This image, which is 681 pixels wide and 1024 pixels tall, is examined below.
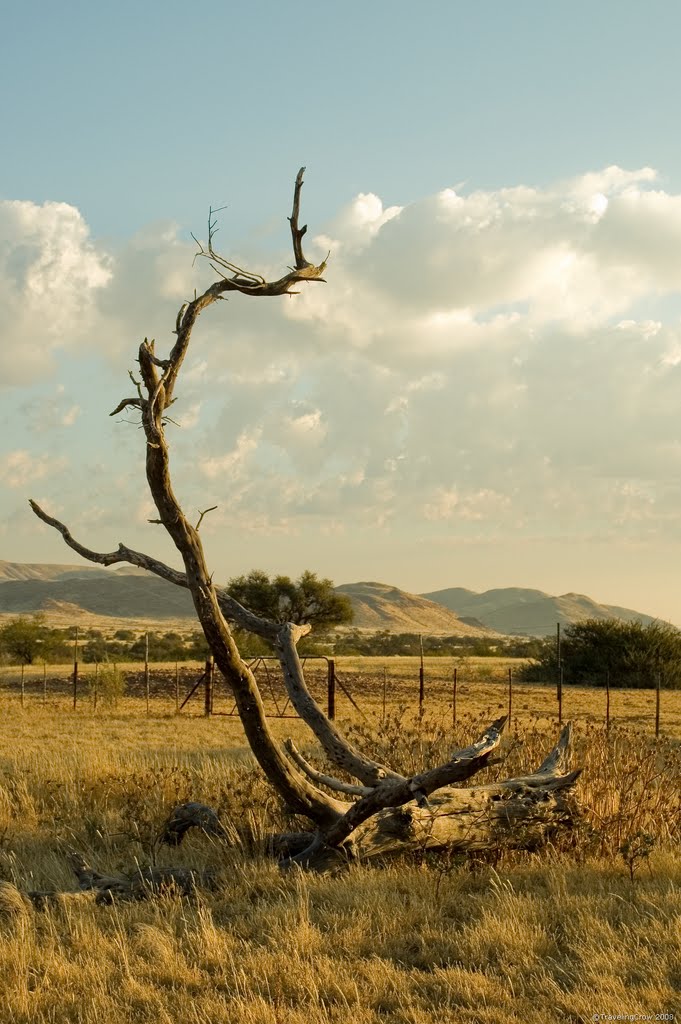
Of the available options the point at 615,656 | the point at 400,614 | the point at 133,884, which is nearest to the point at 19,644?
the point at 615,656

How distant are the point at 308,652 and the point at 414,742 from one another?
42.8 meters

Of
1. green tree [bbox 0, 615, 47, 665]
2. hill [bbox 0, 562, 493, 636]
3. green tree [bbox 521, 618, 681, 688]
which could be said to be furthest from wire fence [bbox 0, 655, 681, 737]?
hill [bbox 0, 562, 493, 636]

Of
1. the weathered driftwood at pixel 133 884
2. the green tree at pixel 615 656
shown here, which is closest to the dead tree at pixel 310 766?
the weathered driftwood at pixel 133 884

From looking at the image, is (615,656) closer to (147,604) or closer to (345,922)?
(345,922)

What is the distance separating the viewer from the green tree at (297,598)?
5272 cm

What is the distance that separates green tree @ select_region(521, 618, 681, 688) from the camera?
124 feet

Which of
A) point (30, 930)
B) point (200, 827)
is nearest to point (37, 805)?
point (200, 827)

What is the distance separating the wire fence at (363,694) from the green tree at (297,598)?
10394mm

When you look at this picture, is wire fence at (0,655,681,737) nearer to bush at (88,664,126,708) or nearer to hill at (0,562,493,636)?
bush at (88,664,126,708)

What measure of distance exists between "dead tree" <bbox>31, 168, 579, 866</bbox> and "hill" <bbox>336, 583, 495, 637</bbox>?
137288 millimetres

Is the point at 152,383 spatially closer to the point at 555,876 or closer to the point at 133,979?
the point at 133,979

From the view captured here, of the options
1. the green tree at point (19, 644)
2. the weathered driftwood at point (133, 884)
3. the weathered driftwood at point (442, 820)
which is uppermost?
the weathered driftwood at point (442, 820)

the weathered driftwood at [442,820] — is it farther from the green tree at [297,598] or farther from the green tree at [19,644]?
the green tree at [297,598]

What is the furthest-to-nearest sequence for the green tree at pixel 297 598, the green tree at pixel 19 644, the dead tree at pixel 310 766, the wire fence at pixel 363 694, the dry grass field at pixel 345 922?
1. the green tree at pixel 297 598
2. the green tree at pixel 19 644
3. the wire fence at pixel 363 694
4. the dead tree at pixel 310 766
5. the dry grass field at pixel 345 922
